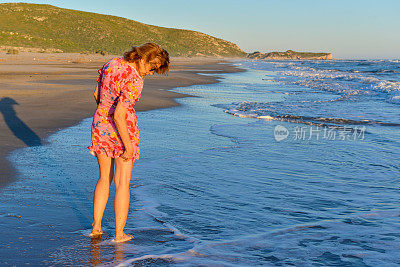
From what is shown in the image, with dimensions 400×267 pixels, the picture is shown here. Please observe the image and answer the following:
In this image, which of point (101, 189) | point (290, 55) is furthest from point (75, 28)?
point (101, 189)

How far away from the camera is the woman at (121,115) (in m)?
3.02

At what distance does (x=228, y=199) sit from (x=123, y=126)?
1.74 meters

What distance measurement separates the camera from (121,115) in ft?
9.71

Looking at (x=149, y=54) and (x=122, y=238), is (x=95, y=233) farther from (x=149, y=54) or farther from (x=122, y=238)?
(x=149, y=54)

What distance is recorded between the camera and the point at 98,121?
125 inches

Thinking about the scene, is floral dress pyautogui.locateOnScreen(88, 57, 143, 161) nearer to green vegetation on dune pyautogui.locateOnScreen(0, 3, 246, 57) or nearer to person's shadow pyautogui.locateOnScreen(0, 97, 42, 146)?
person's shadow pyautogui.locateOnScreen(0, 97, 42, 146)

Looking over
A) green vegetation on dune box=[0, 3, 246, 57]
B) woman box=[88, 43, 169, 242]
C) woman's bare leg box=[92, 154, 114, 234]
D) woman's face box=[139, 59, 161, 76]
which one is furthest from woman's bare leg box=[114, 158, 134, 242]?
green vegetation on dune box=[0, 3, 246, 57]

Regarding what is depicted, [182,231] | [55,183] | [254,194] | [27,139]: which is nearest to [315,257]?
[182,231]

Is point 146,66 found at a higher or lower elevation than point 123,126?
higher

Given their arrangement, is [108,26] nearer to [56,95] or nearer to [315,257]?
[56,95]

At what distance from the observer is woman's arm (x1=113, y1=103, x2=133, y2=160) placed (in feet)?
→ 9.70

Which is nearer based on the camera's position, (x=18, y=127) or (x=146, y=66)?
(x=146, y=66)

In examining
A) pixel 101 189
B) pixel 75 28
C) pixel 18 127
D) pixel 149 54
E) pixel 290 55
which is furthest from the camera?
pixel 290 55

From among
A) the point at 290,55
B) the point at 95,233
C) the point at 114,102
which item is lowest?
the point at 95,233
